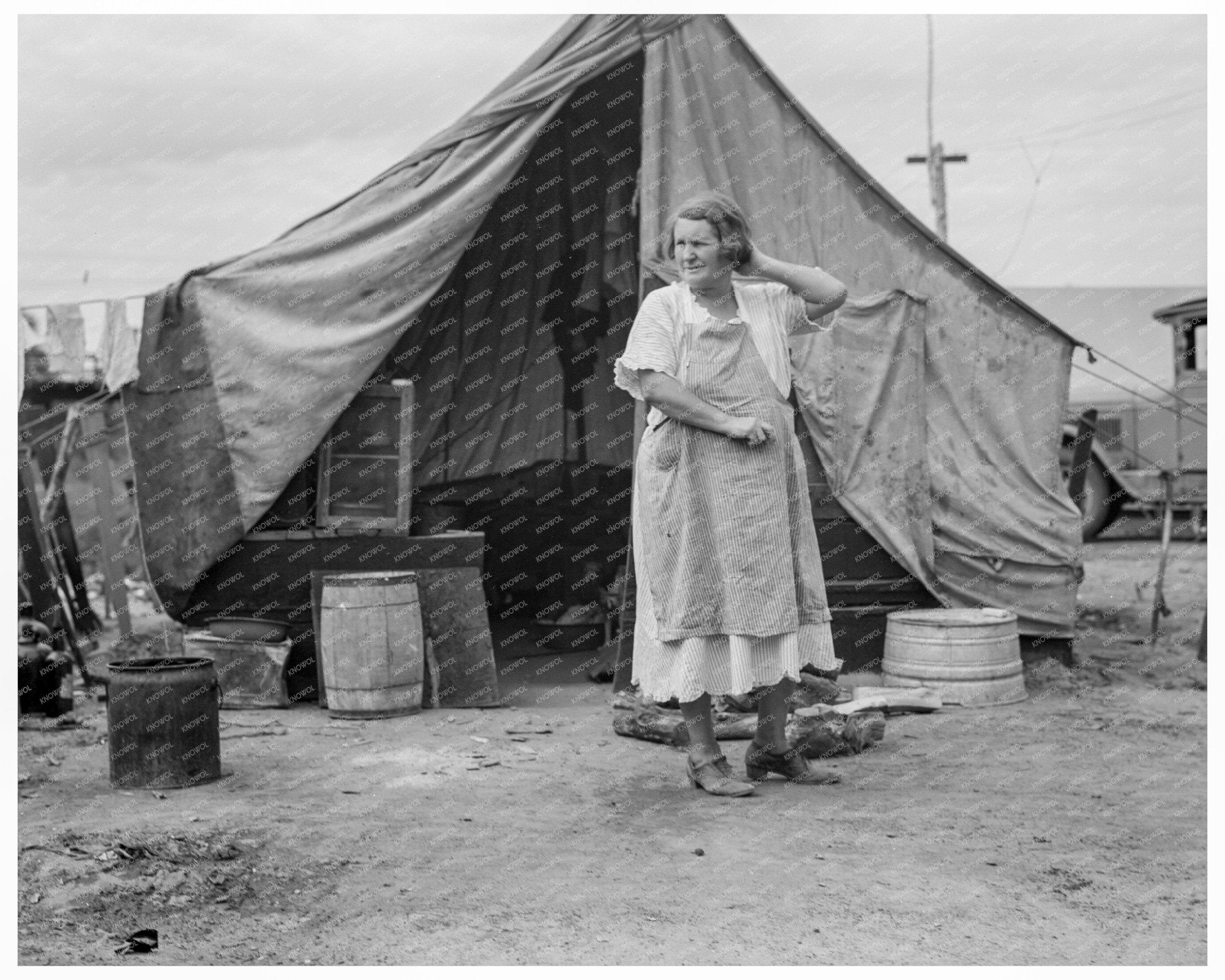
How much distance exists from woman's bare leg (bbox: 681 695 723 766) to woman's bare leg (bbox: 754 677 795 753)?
176mm

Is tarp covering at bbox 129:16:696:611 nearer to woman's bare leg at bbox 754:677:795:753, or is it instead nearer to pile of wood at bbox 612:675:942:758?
pile of wood at bbox 612:675:942:758

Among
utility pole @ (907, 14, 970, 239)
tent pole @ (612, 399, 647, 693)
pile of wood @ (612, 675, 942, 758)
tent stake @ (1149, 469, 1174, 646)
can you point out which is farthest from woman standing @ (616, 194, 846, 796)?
utility pole @ (907, 14, 970, 239)

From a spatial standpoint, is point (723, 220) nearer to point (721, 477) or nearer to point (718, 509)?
point (721, 477)

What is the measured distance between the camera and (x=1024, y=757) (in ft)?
16.0

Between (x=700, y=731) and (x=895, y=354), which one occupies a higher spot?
(x=895, y=354)

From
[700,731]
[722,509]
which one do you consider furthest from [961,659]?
[722,509]

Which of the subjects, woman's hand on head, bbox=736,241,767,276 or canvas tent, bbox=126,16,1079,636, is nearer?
woman's hand on head, bbox=736,241,767,276

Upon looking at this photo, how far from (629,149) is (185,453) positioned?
322 cm

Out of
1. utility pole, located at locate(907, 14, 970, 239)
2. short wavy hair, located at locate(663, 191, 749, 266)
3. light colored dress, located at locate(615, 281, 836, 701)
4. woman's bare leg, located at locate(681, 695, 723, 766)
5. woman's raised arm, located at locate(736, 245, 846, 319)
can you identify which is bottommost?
woman's bare leg, located at locate(681, 695, 723, 766)

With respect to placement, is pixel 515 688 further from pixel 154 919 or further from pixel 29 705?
pixel 154 919

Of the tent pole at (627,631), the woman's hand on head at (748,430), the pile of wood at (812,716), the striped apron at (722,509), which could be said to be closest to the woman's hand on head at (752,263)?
the striped apron at (722,509)

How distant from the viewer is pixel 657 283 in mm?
6230

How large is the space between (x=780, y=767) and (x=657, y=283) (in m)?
2.75

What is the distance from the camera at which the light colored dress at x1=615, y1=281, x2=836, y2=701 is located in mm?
4016
